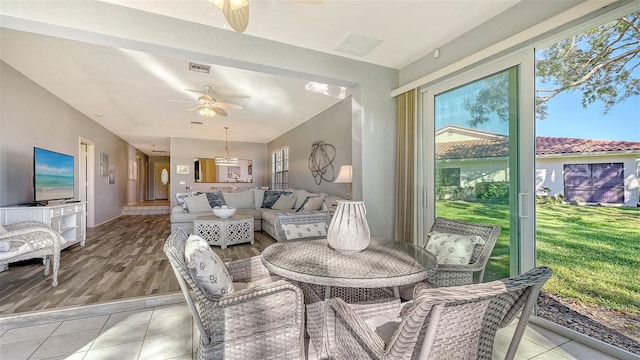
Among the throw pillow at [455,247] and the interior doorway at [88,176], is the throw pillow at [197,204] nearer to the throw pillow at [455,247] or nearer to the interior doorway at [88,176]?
the interior doorway at [88,176]

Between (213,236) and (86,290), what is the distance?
1.94m

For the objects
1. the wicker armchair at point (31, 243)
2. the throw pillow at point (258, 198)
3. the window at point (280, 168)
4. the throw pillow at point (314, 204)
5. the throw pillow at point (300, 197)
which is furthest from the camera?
the window at point (280, 168)

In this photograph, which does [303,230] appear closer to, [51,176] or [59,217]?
[59,217]

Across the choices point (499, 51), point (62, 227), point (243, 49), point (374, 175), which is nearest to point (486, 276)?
point (374, 175)

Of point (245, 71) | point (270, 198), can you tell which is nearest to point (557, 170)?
point (245, 71)

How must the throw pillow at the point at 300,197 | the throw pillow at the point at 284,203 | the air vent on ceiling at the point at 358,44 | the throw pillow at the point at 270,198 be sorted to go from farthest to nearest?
the throw pillow at the point at 270,198 < the throw pillow at the point at 284,203 < the throw pillow at the point at 300,197 < the air vent on ceiling at the point at 358,44

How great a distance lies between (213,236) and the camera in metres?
4.45

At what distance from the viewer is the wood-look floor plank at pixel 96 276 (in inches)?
94.0

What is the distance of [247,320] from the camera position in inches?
51.1

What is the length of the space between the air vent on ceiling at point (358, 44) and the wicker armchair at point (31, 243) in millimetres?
3558

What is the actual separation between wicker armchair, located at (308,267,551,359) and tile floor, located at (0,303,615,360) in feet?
2.55

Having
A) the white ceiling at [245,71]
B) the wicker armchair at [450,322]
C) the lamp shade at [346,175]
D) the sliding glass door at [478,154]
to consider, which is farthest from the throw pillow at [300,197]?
the wicker armchair at [450,322]

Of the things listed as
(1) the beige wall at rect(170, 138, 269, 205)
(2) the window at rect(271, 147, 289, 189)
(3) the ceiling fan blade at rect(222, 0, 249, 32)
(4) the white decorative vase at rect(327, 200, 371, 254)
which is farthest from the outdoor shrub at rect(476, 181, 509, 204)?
(1) the beige wall at rect(170, 138, 269, 205)

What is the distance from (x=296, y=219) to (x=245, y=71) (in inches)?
91.6
